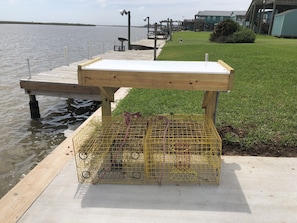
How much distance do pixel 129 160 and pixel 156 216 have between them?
1.11 metres

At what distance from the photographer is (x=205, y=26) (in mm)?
72250

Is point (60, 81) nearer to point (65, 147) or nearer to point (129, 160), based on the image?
point (65, 147)

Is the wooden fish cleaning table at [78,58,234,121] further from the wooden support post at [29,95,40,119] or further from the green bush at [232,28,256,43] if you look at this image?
the green bush at [232,28,256,43]

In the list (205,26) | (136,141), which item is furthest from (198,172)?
(205,26)

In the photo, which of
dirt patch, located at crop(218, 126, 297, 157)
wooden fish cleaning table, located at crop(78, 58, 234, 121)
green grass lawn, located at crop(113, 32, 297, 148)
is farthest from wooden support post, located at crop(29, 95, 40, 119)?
dirt patch, located at crop(218, 126, 297, 157)

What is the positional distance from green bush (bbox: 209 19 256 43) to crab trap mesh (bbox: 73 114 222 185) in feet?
73.8

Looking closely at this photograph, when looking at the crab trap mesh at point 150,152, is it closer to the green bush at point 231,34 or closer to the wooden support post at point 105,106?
the wooden support post at point 105,106

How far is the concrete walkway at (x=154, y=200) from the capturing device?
2.76 metres

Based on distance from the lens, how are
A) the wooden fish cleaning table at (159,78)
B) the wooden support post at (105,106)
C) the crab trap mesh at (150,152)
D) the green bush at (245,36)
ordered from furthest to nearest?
1. the green bush at (245,36)
2. the wooden support post at (105,106)
3. the crab trap mesh at (150,152)
4. the wooden fish cleaning table at (159,78)

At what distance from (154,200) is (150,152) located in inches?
23.0

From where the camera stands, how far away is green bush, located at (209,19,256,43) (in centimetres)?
2383

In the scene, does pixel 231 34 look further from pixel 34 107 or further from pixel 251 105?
pixel 34 107

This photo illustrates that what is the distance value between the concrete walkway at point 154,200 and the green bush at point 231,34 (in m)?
22.5

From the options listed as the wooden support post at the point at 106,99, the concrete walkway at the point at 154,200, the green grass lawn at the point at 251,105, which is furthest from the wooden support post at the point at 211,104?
the wooden support post at the point at 106,99
